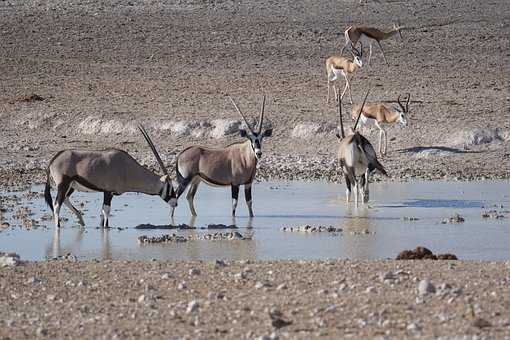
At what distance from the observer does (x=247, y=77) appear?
23.5m

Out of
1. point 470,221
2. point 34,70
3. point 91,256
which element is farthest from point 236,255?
point 34,70

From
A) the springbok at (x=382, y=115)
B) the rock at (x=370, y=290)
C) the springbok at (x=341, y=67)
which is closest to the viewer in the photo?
the rock at (x=370, y=290)

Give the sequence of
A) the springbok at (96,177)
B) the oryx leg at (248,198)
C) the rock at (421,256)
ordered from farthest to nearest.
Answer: the oryx leg at (248,198) < the springbok at (96,177) < the rock at (421,256)

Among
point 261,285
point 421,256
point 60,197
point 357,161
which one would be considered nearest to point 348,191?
point 357,161

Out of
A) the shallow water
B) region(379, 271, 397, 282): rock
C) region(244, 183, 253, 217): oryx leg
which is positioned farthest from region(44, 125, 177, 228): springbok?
region(379, 271, 397, 282): rock

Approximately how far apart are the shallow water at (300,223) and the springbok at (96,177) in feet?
0.85

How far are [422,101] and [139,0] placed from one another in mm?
11352

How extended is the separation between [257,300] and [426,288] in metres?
1.02

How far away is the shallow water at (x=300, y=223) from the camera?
1140 centimetres

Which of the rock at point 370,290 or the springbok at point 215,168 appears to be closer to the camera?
the rock at point 370,290

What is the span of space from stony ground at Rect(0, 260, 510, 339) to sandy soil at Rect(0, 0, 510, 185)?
310 inches

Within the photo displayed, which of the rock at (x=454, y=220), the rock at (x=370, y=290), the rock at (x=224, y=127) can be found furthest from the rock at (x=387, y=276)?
the rock at (x=224, y=127)

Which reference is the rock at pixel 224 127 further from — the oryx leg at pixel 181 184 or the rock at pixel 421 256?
the rock at pixel 421 256

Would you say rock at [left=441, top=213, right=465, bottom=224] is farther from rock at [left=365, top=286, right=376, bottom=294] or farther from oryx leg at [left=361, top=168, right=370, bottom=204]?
rock at [left=365, top=286, right=376, bottom=294]
